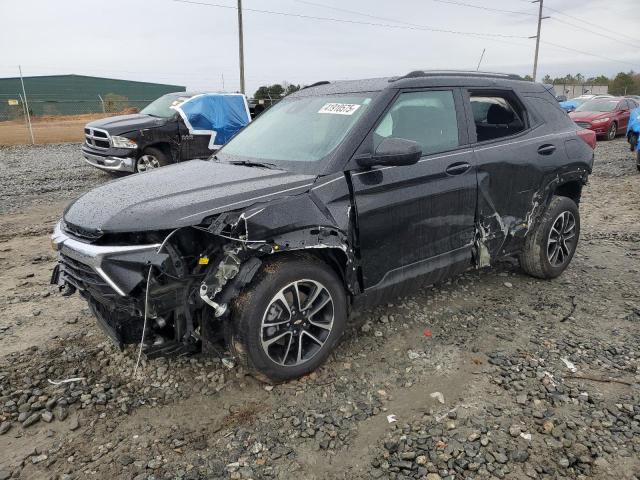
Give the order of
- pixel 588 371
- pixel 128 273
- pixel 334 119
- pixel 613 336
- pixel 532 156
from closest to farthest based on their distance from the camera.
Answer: pixel 128 273 → pixel 588 371 → pixel 334 119 → pixel 613 336 → pixel 532 156

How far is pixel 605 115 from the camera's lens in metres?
17.6

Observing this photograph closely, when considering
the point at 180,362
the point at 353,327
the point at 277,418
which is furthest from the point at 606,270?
the point at 180,362

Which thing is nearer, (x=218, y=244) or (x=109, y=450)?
(x=109, y=450)

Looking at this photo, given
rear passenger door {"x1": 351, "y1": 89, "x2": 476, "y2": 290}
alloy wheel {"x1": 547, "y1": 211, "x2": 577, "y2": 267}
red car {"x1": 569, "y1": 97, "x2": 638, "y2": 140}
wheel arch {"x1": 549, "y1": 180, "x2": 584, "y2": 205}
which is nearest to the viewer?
rear passenger door {"x1": 351, "y1": 89, "x2": 476, "y2": 290}

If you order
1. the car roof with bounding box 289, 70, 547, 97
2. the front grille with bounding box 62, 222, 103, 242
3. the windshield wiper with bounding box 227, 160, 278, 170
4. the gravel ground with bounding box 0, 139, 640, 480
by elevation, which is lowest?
the gravel ground with bounding box 0, 139, 640, 480

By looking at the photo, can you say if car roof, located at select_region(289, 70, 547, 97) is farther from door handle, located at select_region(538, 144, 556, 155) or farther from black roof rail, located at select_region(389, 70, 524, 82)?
door handle, located at select_region(538, 144, 556, 155)

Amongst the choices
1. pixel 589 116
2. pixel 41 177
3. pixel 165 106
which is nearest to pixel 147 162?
pixel 165 106

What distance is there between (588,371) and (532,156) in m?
1.90

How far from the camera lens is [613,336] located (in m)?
3.77

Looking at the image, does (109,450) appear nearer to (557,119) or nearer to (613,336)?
(613,336)

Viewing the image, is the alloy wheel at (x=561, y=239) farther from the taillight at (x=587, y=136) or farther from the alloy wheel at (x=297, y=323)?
the alloy wheel at (x=297, y=323)

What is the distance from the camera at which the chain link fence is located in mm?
20297

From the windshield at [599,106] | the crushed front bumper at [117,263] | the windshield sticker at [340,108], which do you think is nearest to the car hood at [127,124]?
the windshield sticker at [340,108]

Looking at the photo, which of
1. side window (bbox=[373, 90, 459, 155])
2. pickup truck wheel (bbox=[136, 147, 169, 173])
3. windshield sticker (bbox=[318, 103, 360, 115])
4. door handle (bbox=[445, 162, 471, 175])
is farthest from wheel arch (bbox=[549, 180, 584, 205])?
pickup truck wheel (bbox=[136, 147, 169, 173])
